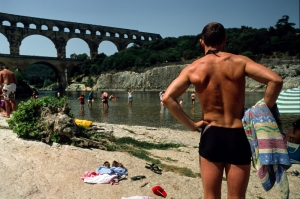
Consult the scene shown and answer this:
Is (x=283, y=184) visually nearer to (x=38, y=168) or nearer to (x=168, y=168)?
(x=168, y=168)

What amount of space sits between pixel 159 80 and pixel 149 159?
56.4 m

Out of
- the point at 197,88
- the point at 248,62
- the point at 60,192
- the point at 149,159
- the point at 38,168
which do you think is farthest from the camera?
the point at 149,159

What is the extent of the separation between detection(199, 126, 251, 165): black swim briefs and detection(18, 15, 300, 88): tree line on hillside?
51.6m

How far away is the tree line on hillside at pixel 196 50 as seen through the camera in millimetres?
58125

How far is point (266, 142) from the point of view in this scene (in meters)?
2.43

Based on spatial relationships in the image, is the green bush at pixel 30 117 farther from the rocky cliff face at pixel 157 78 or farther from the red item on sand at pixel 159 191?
the rocky cliff face at pixel 157 78

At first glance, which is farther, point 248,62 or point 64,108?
point 64,108

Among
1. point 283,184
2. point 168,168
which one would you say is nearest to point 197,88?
point 283,184

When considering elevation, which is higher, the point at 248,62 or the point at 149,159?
the point at 248,62

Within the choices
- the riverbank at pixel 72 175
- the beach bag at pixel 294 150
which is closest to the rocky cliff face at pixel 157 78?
the beach bag at pixel 294 150

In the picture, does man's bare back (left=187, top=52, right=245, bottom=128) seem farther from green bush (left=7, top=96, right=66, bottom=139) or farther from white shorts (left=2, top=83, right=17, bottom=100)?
white shorts (left=2, top=83, right=17, bottom=100)

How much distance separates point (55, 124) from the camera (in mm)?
6398

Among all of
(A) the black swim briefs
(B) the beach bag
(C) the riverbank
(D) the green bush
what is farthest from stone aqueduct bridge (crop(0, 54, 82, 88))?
(A) the black swim briefs

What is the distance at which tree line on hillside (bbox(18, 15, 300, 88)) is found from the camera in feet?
191
